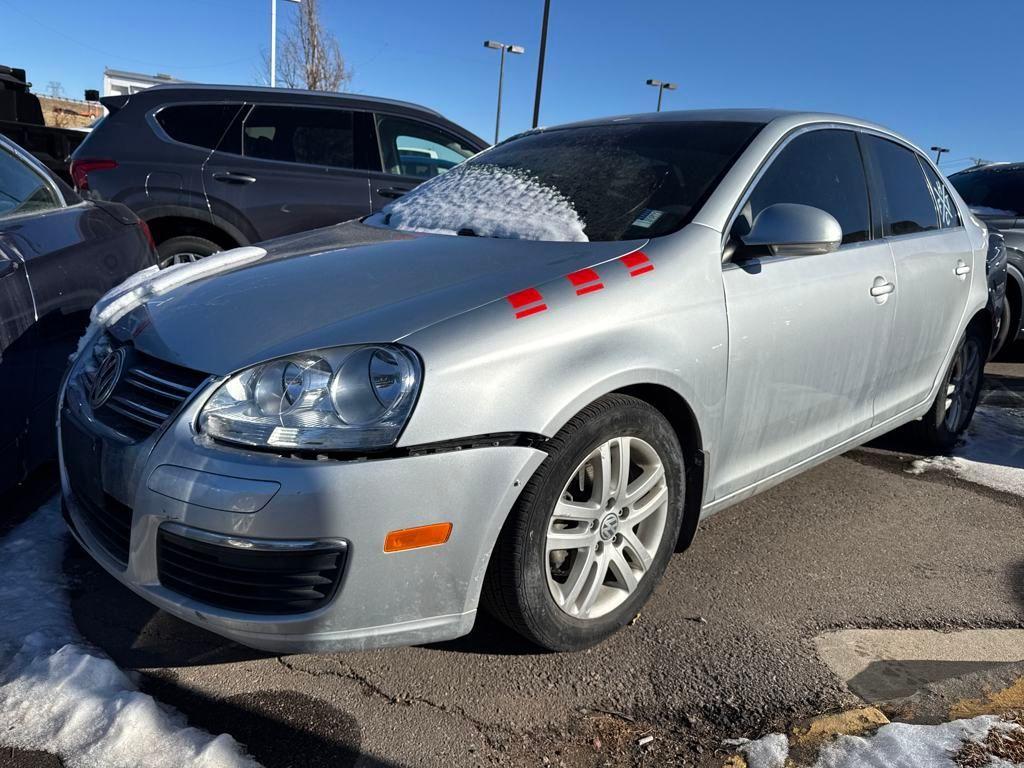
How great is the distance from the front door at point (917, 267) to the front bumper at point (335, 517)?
7.02 ft

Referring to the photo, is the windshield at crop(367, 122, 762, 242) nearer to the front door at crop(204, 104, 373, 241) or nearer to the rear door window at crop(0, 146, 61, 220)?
the rear door window at crop(0, 146, 61, 220)

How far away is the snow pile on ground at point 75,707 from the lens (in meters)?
1.83

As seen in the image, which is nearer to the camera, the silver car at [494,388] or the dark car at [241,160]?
the silver car at [494,388]

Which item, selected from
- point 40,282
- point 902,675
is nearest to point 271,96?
point 40,282

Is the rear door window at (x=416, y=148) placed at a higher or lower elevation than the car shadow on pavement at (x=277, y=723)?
higher

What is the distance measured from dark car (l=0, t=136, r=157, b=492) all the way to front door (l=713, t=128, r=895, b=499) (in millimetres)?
2366

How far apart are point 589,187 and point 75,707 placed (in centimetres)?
217

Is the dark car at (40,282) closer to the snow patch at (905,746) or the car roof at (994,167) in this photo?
the snow patch at (905,746)

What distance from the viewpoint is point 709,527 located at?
3223 mm

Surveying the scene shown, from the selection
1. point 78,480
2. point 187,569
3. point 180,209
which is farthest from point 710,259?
point 180,209

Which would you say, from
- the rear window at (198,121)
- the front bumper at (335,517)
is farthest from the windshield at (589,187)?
the rear window at (198,121)

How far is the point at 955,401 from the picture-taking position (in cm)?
423

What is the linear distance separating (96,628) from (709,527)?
2.18 m

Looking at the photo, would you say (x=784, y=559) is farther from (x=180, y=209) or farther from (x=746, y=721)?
(x=180, y=209)
